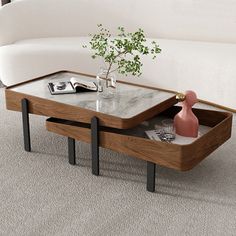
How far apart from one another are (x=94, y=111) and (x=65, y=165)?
0.43 metres

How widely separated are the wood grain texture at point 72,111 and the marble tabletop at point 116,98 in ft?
0.10

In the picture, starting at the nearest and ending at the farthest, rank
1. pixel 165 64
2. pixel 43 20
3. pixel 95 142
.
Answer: pixel 95 142
pixel 165 64
pixel 43 20

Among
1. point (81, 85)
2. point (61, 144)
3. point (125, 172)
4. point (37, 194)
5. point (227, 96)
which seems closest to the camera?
point (37, 194)

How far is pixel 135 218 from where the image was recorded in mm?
2434

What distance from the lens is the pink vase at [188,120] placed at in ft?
8.93

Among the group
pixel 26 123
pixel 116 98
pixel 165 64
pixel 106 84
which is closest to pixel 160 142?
pixel 116 98

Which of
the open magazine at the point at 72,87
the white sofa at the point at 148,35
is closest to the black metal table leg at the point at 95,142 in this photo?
the open magazine at the point at 72,87

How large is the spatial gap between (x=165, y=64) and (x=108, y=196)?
1.61 metres

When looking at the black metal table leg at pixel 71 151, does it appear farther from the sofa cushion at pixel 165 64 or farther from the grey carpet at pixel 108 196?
the sofa cushion at pixel 165 64

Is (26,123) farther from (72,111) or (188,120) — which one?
(188,120)

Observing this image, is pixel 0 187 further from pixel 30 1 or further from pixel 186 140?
pixel 30 1

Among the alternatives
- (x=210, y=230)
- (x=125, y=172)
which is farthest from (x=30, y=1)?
(x=210, y=230)

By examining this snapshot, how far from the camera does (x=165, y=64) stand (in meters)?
3.96

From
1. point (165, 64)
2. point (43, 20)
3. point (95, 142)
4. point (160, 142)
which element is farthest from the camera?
point (43, 20)
